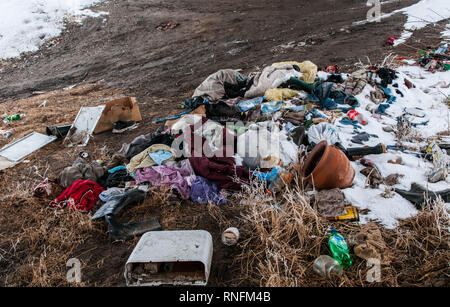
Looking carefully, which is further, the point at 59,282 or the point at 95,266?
the point at 95,266

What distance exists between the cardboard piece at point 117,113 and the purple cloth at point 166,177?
198cm

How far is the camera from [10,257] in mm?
2461

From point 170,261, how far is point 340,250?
1.25 meters

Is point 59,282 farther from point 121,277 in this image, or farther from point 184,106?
point 184,106

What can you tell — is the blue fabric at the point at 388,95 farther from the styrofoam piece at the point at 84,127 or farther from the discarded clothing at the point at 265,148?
the styrofoam piece at the point at 84,127

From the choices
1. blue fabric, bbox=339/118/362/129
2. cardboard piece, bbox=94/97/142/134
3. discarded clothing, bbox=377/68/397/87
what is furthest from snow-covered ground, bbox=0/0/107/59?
discarded clothing, bbox=377/68/397/87

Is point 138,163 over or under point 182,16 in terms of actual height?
under

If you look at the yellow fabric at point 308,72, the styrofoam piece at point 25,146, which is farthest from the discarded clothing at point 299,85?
the styrofoam piece at point 25,146

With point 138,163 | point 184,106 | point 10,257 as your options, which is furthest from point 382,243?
point 184,106

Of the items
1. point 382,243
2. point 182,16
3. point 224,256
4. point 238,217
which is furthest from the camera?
point 182,16

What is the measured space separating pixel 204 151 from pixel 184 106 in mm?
2202

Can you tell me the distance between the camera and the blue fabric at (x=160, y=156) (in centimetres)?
351

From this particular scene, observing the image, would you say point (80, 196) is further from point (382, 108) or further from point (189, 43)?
point (189, 43)

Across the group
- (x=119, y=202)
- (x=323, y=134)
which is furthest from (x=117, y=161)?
(x=323, y=134)
